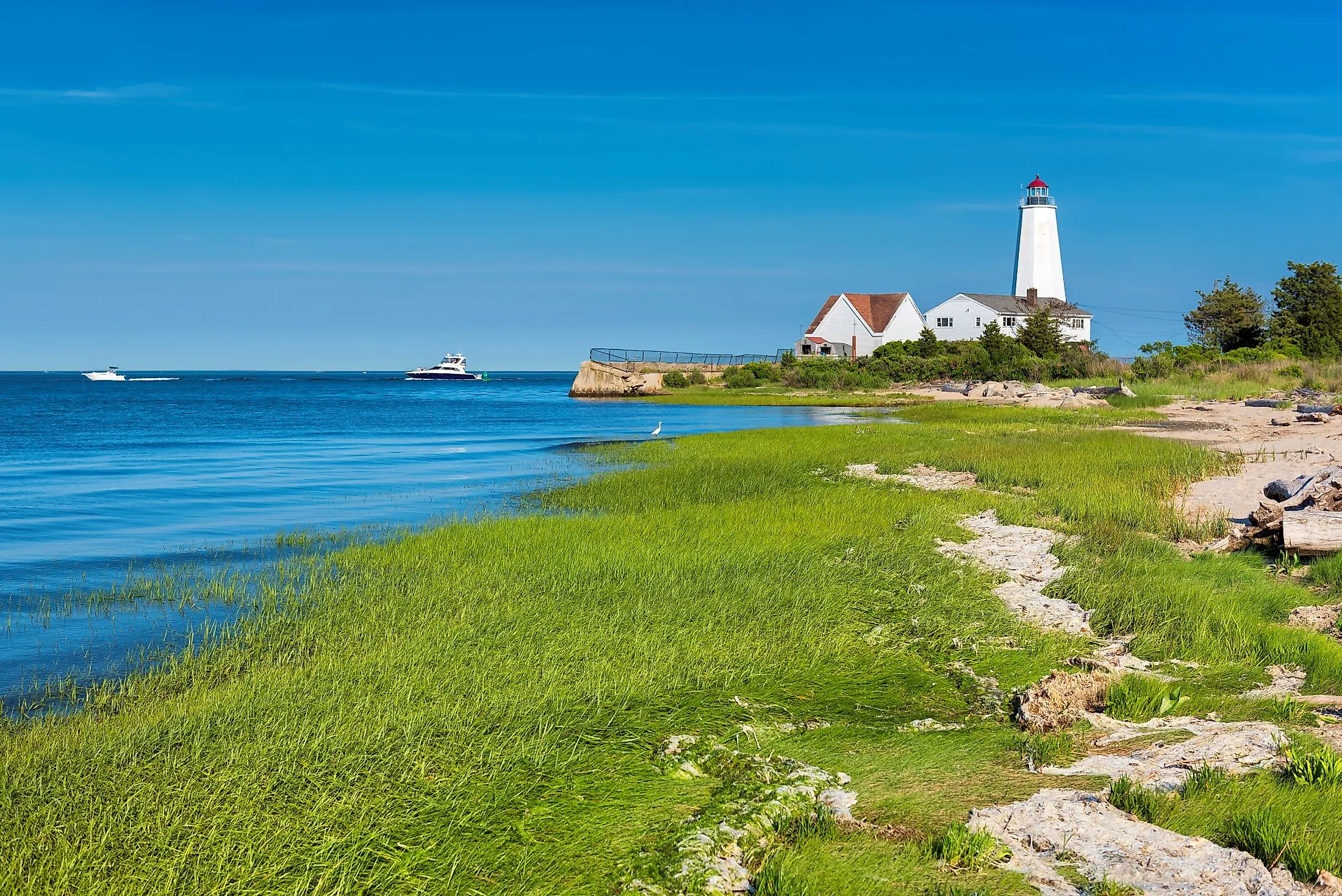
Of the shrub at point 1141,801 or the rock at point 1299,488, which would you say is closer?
the shrub at point 1141,801

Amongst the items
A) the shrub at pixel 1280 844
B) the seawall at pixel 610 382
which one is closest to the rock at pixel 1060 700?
the shrub at pixel 1280 844

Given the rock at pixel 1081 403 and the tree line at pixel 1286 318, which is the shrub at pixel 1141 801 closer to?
the rock at pixel 1081 403

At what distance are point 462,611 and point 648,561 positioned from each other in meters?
3.04

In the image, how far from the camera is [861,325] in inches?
3979

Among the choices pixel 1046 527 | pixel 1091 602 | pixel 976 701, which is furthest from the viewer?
pixel 1046 527

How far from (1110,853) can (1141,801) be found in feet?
2.14

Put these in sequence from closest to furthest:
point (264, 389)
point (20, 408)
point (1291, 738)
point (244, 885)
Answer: point (244, 885), point (1291, 738), point (20, 408), point (264, 389)

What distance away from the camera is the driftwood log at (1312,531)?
503 inches

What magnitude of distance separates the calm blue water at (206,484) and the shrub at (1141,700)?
928cm

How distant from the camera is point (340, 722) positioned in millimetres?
6980

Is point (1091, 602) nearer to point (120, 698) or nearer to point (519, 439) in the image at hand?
point (120, 698)

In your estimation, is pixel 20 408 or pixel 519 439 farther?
pixel 20 408

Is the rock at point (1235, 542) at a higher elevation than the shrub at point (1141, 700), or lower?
higher

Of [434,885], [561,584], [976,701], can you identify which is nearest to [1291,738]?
[976,701]
